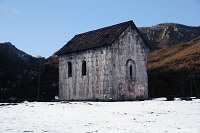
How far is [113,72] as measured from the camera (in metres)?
23.5

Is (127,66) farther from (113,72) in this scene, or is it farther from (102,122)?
(102,122)

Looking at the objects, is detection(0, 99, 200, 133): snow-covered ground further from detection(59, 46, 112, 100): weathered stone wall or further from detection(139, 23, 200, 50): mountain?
detection(139, 23, 200, 50): mountain

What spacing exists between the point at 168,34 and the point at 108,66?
151 meters

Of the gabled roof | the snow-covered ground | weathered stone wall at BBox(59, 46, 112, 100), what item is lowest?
the snow-covered ground

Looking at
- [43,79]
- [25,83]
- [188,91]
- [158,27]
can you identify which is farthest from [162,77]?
[158,27]

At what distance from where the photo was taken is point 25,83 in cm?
5069

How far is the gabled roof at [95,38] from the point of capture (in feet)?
80.0

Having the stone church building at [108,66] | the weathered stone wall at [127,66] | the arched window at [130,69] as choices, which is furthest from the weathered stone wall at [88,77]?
the arched window at [130,69]

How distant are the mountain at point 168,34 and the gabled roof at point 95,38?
12246 cm

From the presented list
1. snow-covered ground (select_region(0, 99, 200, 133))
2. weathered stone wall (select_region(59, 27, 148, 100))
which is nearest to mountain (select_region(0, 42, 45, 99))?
weathered stone wall (select_region(59, 27, 148, 100))

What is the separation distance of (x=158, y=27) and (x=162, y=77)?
433ft

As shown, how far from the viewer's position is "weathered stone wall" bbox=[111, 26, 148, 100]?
2370 cm

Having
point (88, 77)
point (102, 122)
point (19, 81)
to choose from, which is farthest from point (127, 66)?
point (19, 81)

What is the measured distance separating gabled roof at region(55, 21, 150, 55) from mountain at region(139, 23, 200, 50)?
122 metres
